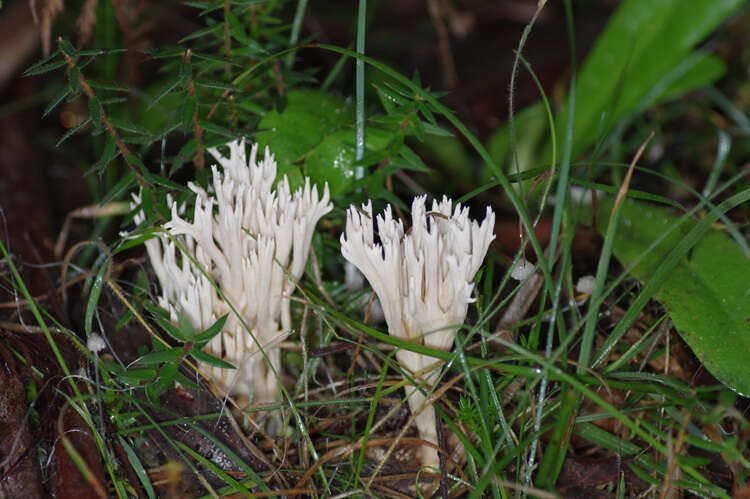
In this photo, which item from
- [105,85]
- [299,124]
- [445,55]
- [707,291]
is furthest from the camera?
[445,55]

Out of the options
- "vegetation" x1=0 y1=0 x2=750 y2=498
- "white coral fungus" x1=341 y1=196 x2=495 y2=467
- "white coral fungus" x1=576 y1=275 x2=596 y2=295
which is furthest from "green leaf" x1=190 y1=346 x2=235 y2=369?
"white coral fungus" x1=576 y1=275 x2=596 y2=295

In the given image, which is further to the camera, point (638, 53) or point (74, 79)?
point (638, 53)

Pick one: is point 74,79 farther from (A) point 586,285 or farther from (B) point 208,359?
(A) point 586,285

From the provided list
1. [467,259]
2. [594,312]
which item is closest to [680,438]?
[594,312]

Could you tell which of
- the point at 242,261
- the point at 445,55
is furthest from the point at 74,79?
the point at 445,55

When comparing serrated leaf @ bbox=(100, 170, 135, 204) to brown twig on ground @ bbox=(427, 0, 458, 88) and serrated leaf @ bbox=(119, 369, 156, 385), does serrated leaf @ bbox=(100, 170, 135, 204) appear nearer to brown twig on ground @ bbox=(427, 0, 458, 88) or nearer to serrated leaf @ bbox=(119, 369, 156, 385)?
serrated leaf @ bbox=(119, 369, 156, 385)

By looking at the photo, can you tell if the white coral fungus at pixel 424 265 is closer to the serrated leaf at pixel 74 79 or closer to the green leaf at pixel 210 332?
the green leaf at pixel 210 332

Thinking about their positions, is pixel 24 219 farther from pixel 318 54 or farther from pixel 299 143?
pixel 318 54

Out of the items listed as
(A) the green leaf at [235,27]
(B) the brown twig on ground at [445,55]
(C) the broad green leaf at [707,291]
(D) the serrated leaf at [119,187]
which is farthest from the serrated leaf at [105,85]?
(B) the brown twig on ground at [445,55]
